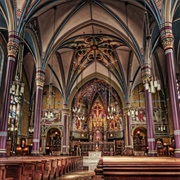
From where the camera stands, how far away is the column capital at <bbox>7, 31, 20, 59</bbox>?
39.9 ft

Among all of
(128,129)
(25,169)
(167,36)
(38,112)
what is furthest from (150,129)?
(128,129)

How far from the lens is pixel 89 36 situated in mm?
21031

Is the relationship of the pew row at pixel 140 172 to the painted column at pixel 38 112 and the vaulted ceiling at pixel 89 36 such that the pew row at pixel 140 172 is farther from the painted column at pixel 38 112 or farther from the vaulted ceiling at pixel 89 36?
the painted column at pixel 38 112

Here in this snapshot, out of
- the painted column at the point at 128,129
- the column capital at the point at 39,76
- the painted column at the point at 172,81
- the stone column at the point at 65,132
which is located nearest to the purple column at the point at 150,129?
the painted column at the point at 172,81

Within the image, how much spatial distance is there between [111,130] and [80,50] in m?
14.2

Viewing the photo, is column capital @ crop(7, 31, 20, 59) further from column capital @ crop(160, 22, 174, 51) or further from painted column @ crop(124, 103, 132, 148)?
painted column @ crop(124, 103, 132, 148)

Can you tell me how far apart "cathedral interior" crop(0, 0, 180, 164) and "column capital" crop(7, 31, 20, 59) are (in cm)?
6

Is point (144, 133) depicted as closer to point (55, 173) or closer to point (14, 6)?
point (55, 173)

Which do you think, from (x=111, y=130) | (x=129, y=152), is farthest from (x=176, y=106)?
(x=111, y=130)

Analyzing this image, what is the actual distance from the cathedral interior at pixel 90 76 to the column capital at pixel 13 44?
0.20ft

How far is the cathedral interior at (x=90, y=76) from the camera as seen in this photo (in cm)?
1213

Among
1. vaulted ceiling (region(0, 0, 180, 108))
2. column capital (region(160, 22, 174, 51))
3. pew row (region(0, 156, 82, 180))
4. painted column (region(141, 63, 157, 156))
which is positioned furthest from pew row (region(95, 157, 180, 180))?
painted column (region(141, 63, 157, 156))

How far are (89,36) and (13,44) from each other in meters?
10.4

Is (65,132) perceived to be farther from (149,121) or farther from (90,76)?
(149,121)
